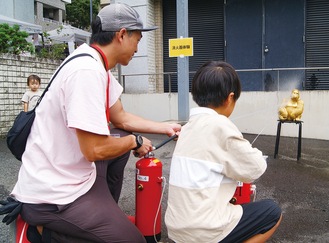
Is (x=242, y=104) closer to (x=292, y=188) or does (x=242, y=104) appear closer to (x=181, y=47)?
(x=181, y=47)

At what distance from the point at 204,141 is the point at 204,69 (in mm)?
437

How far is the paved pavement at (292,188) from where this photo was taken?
3141 millimetres

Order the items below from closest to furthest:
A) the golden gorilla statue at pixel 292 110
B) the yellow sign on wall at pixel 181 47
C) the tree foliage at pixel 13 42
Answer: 1. the golden gorilla statue at pixel 292 110
2. the yellow sign on wall at pixel 181 47
3. the tree foliage at pixel 13 42

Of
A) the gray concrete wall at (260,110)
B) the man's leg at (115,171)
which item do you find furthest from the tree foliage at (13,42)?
the man's leg at (115,171)

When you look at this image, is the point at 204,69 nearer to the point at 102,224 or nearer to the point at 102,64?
the point at 102,64

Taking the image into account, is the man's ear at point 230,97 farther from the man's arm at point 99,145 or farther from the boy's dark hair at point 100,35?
the boy's dark hair at point 100,35

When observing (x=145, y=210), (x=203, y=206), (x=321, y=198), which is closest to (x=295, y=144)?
(x=321, y=198)

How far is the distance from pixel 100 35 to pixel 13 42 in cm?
706

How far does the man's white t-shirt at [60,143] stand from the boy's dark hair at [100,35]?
15 centimetres

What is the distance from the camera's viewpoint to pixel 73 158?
187 centimetres

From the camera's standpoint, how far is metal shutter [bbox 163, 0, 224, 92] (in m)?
9.59

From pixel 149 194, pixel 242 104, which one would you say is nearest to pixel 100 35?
pixel 149 194

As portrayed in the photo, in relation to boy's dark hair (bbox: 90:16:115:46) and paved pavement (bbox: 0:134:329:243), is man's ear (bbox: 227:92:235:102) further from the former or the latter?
paved pavement (bbox: 0:134:329:243)

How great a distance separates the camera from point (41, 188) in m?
1.82
